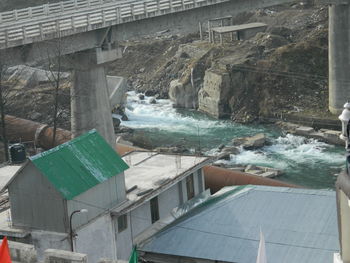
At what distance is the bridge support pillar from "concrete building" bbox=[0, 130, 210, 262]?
20.2 metres

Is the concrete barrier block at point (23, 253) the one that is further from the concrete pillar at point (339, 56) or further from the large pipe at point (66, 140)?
the concrete pillar at point (339, 56)

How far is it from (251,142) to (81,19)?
677 inches

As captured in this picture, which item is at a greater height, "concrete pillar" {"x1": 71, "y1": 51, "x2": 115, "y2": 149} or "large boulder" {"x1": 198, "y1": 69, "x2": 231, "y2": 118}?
"concrete pillar" {"x1": 71, "y1": 51, "x2": 115, "y2": 149}

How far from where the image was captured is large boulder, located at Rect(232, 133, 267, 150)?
60.1 meters

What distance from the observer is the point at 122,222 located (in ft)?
89.8

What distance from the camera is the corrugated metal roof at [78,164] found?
82.2 ft

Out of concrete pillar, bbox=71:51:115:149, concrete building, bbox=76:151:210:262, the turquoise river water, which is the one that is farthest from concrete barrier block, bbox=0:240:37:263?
the turquoise river water

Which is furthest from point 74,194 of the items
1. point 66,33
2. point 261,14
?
point 261,14

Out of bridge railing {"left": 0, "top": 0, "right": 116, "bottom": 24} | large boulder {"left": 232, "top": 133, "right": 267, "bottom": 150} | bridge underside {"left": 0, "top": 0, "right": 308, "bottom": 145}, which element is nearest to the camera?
bridge underside {"left": 0, "top": 0, "right": 308, "bottom": 145}

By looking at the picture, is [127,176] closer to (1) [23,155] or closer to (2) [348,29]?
(1) [23,155]

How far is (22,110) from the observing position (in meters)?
68.2

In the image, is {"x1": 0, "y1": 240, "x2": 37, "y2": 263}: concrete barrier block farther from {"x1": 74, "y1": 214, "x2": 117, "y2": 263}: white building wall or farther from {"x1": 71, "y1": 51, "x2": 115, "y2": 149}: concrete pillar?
{"x1": 71, "y1": 51, "x2": 115, "y2": 149}: concrete pillar

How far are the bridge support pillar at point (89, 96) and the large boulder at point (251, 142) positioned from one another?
1359 cm

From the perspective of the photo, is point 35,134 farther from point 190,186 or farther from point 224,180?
point 190,186
